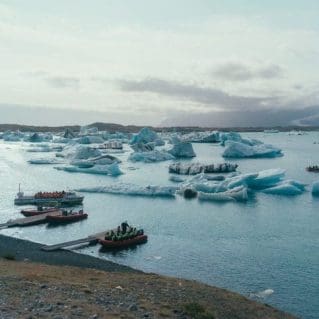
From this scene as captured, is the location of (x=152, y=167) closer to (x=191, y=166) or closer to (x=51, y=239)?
(x=191, y=166)

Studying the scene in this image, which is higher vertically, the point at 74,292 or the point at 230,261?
the point at 74,292

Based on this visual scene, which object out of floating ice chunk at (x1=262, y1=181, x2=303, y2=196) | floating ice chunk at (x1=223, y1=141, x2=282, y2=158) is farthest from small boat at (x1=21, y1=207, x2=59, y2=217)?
floating ice chunk at (x1=223, y1=141, x2=282, y2=158)

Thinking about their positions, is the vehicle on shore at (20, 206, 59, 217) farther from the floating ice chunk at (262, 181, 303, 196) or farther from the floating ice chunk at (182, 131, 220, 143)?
the floating ice chunk at (182, 131, 220, 143)

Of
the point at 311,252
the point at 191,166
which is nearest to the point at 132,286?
the point at 311,252

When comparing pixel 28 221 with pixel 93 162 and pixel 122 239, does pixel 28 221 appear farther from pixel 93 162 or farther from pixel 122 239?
pixel 93 162

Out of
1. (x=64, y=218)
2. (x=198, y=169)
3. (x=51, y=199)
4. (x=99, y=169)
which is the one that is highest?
(x=198, y=169)

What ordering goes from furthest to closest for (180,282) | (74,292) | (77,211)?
(77,211), (180,282), (74,292)

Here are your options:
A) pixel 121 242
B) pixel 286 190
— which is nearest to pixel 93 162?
pixel 286 190
